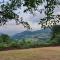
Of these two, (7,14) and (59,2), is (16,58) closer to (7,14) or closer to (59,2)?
(7,14)

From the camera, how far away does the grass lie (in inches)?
251

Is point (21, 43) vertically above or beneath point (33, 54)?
above

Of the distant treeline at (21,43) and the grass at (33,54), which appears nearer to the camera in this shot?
the grass at (33,54)

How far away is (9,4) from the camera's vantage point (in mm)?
6031

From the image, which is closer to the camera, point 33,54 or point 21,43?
point 33,54

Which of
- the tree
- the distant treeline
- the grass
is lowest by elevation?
the grass

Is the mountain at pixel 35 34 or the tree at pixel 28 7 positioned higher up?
the tree at pixel 28 7

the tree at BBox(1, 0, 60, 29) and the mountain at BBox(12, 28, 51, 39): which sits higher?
the tree at BBox(1, 0, 60, 29)

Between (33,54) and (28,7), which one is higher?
(28,7)

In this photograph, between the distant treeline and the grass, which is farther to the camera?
the distant treeline

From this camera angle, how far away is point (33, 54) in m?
6.55

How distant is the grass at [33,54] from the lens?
20.9 ft

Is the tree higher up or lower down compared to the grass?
higher up

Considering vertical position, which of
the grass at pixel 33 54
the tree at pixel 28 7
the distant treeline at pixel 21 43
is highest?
the tree at pixel 28 7
